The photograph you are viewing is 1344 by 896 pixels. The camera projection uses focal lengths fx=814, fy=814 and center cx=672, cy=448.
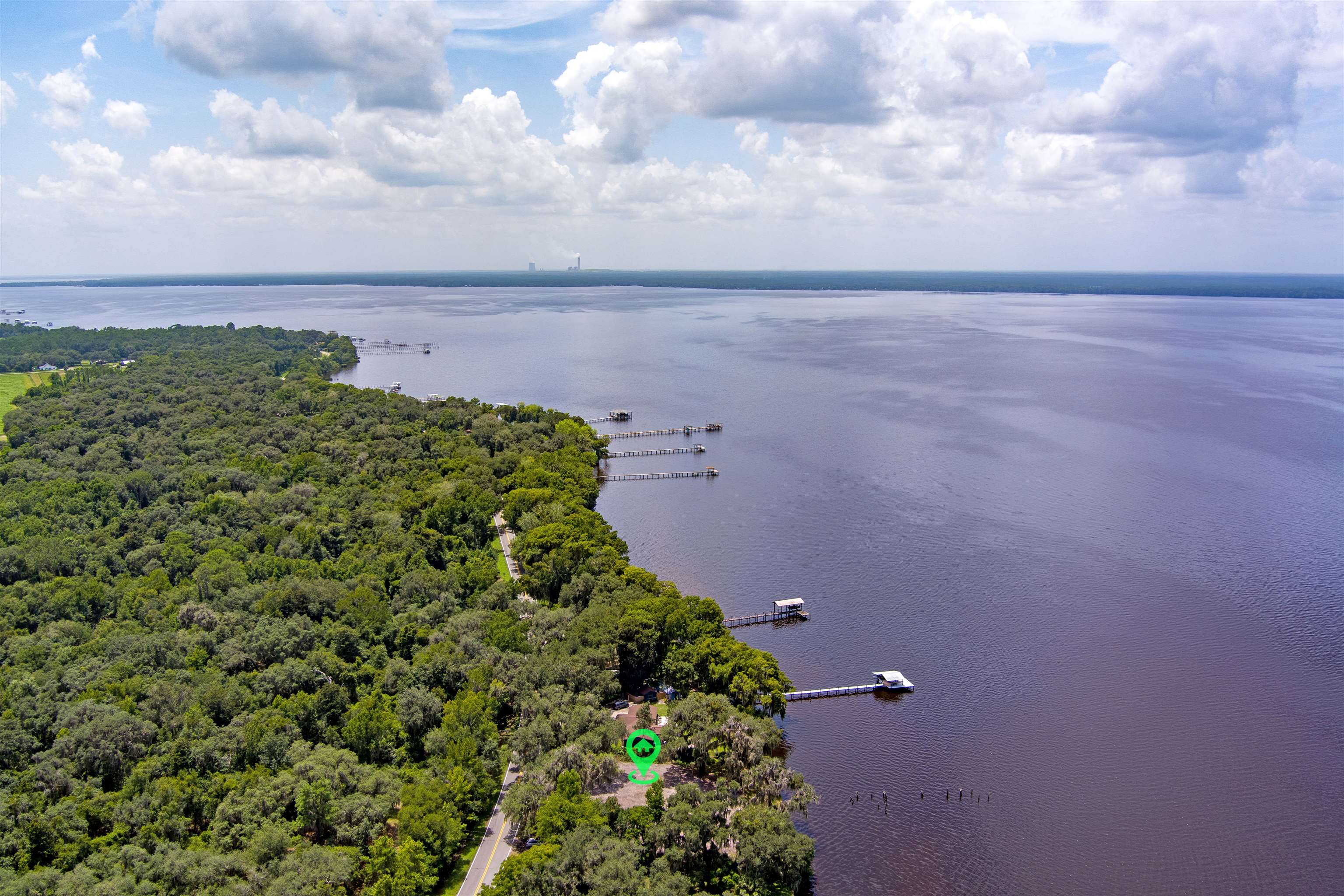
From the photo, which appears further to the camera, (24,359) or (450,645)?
(24,359)

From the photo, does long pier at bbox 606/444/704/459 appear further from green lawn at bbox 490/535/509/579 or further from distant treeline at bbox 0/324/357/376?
distant treeline at bbox 0/324/357/376

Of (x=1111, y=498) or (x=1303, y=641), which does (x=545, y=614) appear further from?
(x=1111, y=498)

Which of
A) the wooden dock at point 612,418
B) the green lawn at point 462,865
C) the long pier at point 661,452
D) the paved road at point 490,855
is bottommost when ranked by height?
the green lawn at point 462,865

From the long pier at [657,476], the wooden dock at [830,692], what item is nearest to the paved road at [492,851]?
the wooden dock at [830,692]

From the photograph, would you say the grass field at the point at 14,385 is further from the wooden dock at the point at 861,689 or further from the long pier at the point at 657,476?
the wooden dock at the point at 861,689

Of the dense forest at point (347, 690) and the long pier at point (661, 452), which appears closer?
the dense forest at point (347, 690)

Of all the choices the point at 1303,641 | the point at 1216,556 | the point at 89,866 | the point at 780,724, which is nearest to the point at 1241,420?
the point at 1216,556

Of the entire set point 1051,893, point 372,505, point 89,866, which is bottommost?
point 1051,893

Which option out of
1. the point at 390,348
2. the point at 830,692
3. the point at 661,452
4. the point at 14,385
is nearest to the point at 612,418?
the point at 661,452

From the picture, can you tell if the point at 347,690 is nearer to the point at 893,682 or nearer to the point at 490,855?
the point at 490,855
